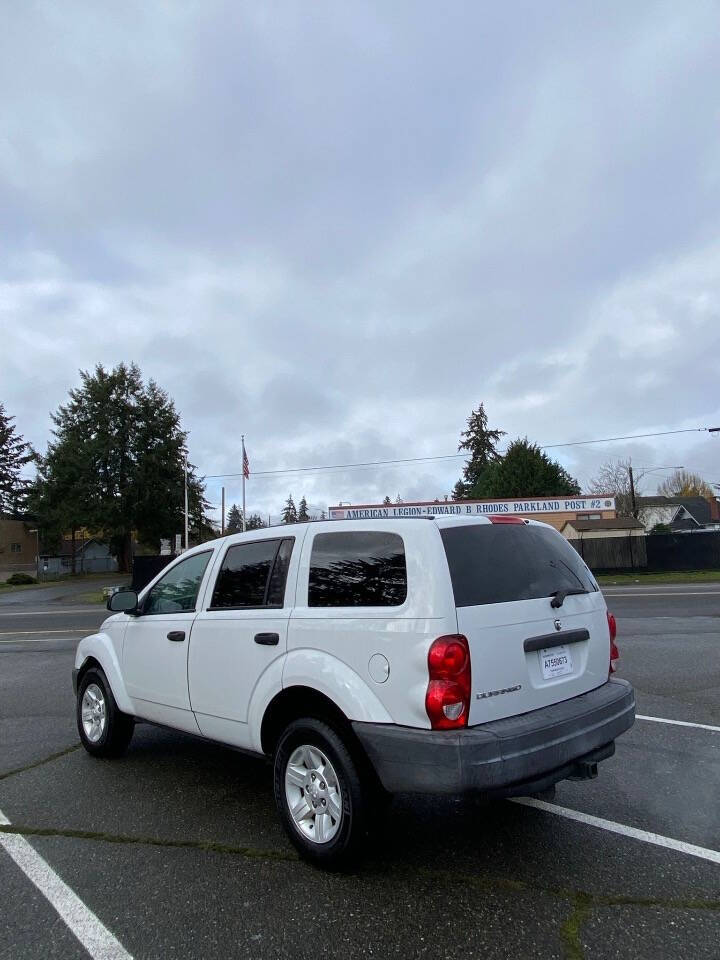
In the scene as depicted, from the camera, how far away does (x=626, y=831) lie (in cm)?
388

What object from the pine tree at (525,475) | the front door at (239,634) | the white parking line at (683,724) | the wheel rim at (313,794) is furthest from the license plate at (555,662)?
the pine tree at (525,475)

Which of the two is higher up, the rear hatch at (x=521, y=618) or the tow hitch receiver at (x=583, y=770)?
the rear hatch at (x=521, y=618)

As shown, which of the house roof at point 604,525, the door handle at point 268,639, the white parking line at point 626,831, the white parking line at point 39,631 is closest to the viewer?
the white parking line at point 626,831

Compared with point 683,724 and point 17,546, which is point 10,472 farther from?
point 683,724

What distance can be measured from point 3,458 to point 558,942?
83.0m

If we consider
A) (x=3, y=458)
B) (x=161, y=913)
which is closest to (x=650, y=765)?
(x=161, y=913)

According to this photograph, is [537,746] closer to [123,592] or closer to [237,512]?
[123,592]

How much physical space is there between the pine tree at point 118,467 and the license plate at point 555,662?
56274 mm

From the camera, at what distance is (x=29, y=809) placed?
4480 mm

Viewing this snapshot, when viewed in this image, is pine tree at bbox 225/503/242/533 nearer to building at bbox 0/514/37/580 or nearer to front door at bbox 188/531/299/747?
building at bbox 0/514/37/580

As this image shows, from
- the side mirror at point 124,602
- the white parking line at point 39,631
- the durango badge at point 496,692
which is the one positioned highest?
the side mirror at point 124,602

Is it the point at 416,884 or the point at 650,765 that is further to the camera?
the point at 650,765

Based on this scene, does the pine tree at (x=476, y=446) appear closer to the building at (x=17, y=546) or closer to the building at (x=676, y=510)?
the building at (x=676, y=510)

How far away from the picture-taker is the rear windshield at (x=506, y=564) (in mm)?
3469
